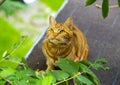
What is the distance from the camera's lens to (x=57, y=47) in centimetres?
174

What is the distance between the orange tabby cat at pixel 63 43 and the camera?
1659 millimetres

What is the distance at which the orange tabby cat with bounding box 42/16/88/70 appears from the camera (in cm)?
166

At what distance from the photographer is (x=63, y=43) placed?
1711 millimetres

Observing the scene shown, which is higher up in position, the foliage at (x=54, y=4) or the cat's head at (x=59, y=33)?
the cat's head at (x=59, y=33)

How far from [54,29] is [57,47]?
0.39ft

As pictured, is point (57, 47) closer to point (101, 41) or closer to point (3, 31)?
point (101, 41)

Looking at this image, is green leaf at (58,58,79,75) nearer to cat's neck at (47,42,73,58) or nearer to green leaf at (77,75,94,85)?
green leaf at (77,75,94,85)

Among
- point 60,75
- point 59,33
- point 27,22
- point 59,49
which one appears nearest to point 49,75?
point 60,75

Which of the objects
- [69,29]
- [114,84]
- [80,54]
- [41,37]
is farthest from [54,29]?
[41,37]

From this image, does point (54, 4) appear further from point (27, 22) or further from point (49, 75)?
point (49, 75)

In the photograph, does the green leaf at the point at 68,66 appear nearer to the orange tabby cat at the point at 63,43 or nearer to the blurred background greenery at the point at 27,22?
the orange tabby cat at the point at 63,43

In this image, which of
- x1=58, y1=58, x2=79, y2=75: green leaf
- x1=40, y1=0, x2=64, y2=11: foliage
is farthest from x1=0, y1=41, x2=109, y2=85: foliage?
x1=40, y1=0, x2=64, y2=11: foliage

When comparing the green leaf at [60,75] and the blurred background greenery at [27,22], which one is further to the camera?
the blurred background greenery at [27,22]

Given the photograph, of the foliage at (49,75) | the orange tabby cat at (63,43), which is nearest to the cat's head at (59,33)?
the orange tabby cat at (63,43)
